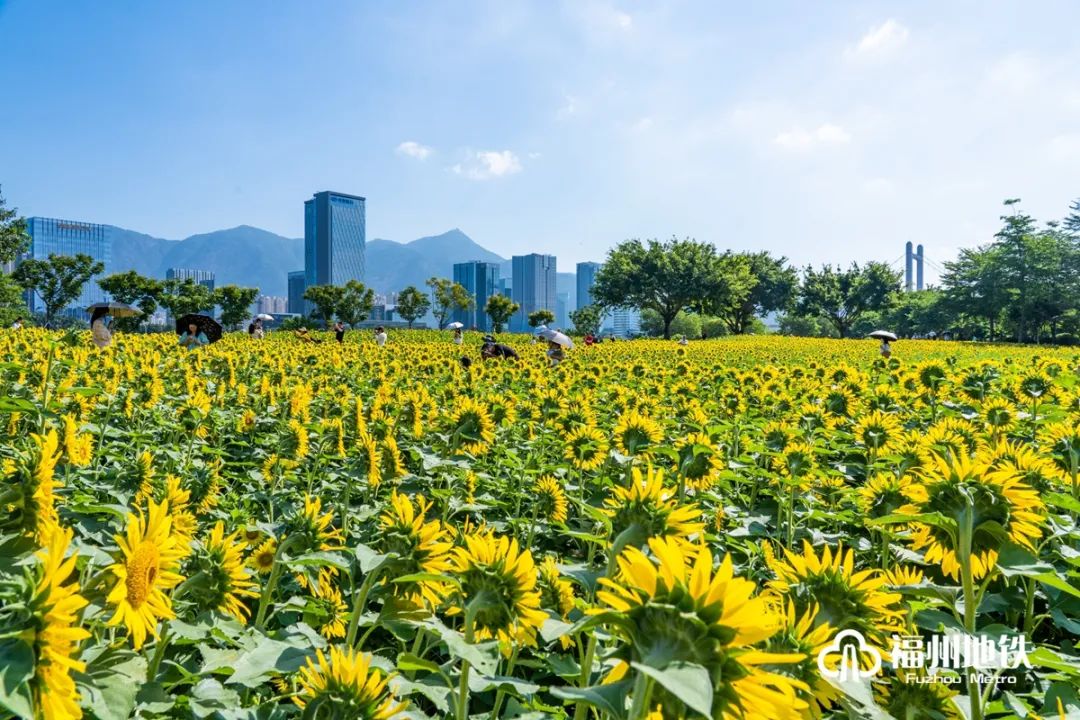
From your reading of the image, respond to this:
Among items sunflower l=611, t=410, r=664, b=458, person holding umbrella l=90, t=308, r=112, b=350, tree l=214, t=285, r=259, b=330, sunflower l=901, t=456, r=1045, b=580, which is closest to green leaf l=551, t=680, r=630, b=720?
sunflower l=901, t=456, r=1045, b=580

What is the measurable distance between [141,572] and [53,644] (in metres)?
0.27

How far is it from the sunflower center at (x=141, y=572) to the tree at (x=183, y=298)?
59.0 metres

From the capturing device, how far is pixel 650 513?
4.06ft

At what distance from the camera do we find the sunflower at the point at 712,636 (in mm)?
665

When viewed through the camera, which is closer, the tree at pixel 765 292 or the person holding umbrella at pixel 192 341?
the person holding umbrella at pixel 192 341

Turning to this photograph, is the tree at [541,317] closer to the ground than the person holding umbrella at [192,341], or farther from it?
farther from it

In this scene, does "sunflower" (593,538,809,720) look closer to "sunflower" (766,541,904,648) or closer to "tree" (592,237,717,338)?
"sunflower" (766,541,904,648)

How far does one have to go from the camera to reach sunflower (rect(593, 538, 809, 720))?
66cm

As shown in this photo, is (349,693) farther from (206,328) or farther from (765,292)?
(765,292)

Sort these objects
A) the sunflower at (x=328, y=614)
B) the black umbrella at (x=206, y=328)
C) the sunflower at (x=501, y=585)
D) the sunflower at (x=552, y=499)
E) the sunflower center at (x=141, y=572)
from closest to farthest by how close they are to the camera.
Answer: the sunflower center at (x=141, y=572) < the sunflower at (x=501, y=585) < the sunflower at (x=328, y=614) < the sunflower at (x=552, y=499) < the black umbrella at (x=206, y=328)

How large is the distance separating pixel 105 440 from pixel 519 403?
2.93 m

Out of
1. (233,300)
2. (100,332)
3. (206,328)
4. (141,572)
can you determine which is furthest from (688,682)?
(233,300)

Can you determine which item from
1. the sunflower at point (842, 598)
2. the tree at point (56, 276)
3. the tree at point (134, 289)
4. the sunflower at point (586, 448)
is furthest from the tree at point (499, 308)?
the sunflower at point (842, 598)

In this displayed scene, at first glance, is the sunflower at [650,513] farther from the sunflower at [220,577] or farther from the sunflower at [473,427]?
the sunflower at [473,427]
